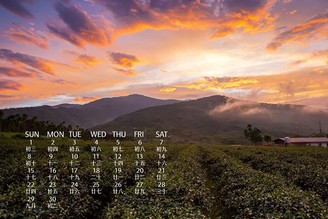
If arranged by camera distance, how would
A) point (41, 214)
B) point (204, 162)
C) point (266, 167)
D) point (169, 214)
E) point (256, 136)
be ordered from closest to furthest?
point (169, 214) → point (41, 214) → point (266, 167) → point (204, 162) → point (256, 136)

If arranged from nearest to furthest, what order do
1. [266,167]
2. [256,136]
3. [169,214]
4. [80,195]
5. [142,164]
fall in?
[169,214] → [80,195] → [142,164] → [266,167] → [256,136]

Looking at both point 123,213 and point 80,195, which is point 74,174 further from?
point 123,213

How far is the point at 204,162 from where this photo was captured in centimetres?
4803

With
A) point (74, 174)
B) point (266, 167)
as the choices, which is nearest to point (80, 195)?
point (74, 174)

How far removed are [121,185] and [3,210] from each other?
33.6 feet

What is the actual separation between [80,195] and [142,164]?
1189 cm

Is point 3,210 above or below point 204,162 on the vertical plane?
above

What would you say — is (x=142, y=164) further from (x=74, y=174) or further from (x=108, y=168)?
(x=74, y=174)

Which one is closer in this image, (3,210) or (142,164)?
(3,210)

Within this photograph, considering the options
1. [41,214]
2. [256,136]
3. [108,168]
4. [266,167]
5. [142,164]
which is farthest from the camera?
[256,136]

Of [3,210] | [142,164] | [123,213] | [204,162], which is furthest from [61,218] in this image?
[204,162]

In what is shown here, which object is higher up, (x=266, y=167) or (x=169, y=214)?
(x=169, y=214)

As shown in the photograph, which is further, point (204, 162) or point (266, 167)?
point (204, 162)

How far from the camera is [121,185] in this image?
20547 millimetres
